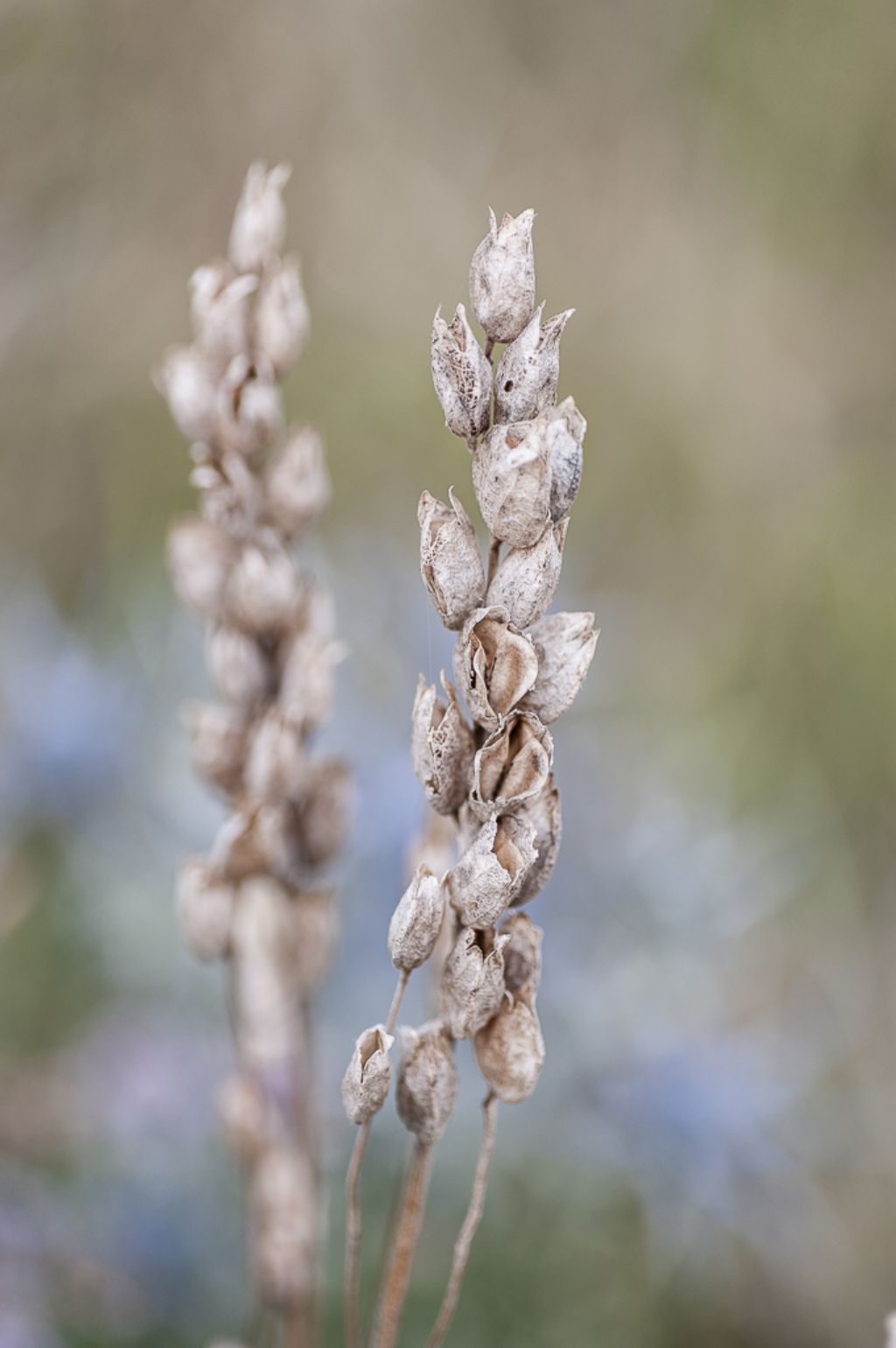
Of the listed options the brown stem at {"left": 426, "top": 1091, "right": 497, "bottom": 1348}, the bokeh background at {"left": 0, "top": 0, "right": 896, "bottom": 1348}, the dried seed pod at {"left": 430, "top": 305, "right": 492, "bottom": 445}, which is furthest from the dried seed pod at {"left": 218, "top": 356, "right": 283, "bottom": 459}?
the bokeh background at {"left": 0, "top": 0, "right": 896, "bottom": 1348}

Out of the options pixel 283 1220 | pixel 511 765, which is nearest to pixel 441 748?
pixel 511 765

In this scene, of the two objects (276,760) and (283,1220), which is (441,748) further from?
(283,1220)

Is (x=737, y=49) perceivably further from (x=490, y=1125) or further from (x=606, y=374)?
(x=490, y=1125)

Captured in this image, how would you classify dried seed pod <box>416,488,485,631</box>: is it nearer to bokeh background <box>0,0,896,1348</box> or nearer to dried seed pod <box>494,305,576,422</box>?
dried seed pod <box>494,305,576,422</box>

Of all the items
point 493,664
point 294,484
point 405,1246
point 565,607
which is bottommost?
point 405,1246

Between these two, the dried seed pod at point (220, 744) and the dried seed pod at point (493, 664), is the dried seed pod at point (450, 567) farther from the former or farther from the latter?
the dried seed pod at point (220, 744)

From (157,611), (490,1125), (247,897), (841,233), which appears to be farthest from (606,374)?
(490,1125)
